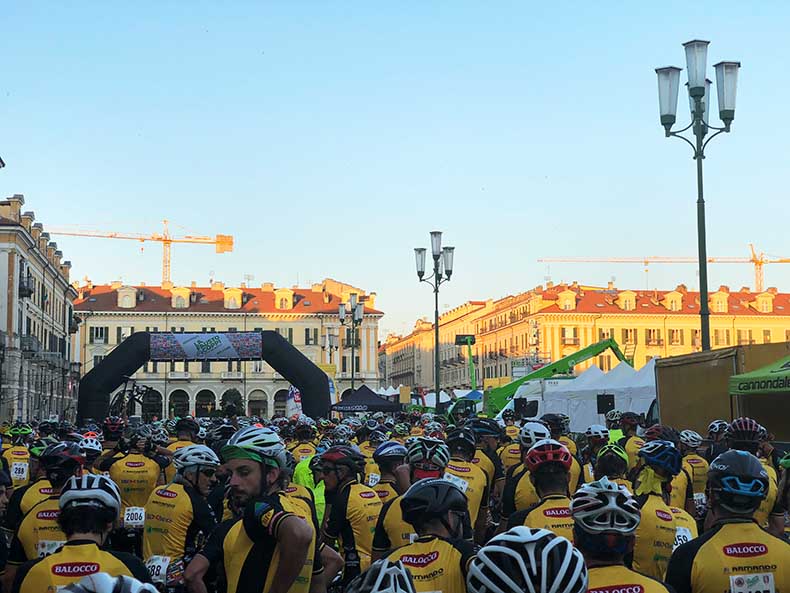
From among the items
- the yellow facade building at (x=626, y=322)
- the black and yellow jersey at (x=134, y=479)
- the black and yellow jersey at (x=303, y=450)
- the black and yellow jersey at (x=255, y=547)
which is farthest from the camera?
the yellow facade building at (x=626, y=322)

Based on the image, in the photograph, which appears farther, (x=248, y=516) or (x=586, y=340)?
(x=586, y=340)

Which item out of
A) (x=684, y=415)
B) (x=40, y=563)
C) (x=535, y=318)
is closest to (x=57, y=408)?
(x=535, y=318)

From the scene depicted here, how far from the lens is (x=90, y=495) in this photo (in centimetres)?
432

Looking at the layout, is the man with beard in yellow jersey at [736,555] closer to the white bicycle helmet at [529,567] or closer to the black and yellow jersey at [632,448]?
the white bicycle helmet at [529,567]

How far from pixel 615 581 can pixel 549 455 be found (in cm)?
241

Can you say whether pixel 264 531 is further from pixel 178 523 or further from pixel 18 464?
pixel 18 464

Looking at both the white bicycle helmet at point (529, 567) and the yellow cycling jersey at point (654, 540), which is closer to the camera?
the white bicycle helmet at point (529, 567)

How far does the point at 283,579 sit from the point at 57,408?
7984cm

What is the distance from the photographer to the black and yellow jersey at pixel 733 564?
4.50 meters

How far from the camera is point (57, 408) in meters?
79.4

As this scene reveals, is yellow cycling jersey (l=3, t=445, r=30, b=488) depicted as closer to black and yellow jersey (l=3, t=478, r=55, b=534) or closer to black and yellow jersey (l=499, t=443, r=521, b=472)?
black and yellow jersey (l=3, t=478, r=55, b=534)

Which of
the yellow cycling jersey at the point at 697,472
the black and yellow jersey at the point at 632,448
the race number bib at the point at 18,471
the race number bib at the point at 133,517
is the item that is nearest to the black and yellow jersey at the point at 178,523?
the race number bib at the point at 133,517

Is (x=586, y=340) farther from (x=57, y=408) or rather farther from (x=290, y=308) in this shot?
(x=57, y=408)

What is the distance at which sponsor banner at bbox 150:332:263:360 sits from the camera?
118 feet
